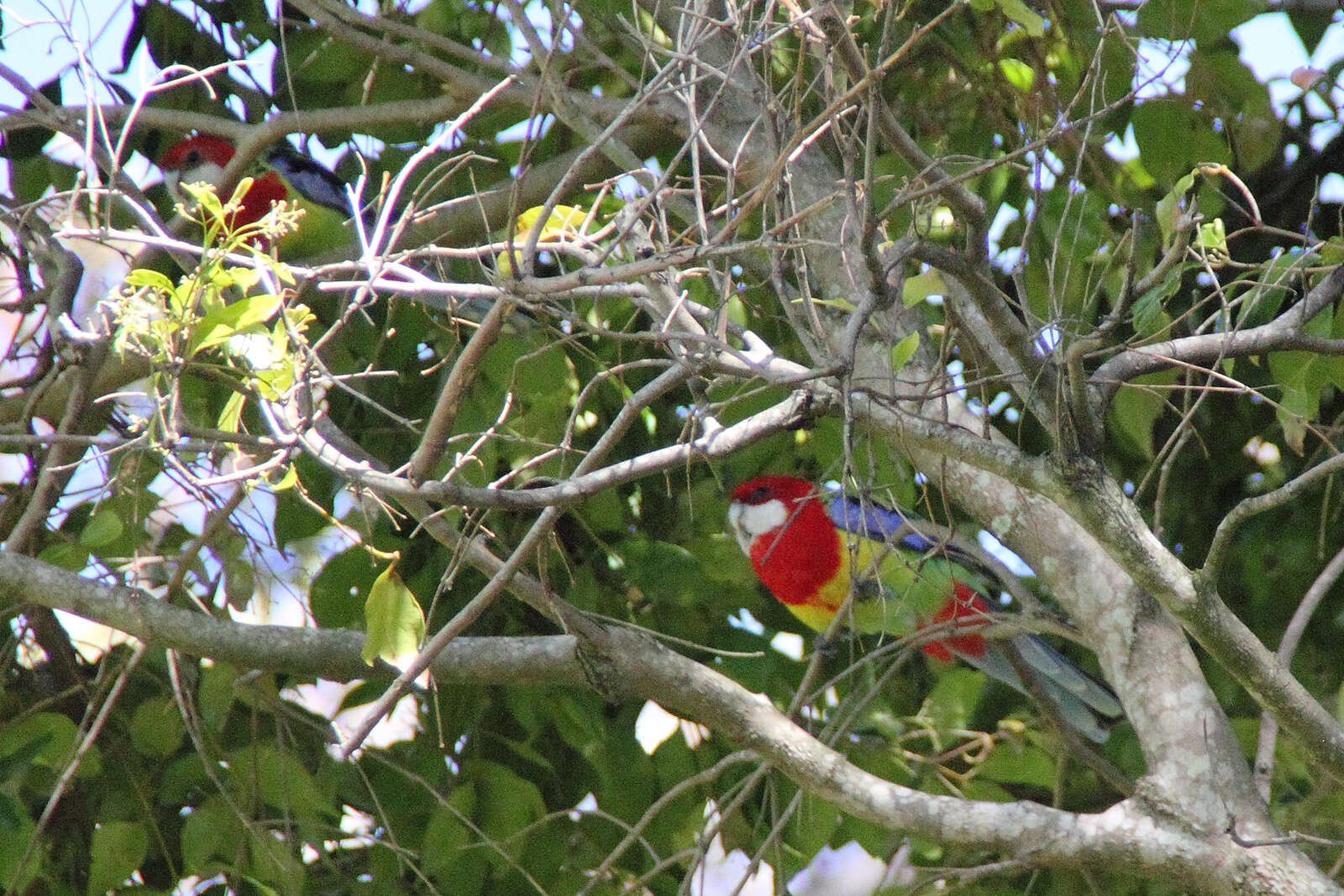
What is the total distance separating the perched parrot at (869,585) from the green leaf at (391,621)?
84 cm

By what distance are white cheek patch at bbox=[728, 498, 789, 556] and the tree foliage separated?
8 centimetres

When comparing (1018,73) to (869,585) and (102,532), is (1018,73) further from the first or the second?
(102,532)

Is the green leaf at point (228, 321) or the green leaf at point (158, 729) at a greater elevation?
the green leaf at point (228, 321)

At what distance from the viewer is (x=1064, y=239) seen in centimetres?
211

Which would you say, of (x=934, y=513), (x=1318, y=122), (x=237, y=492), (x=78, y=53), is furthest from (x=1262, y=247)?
(x=78, y=53)

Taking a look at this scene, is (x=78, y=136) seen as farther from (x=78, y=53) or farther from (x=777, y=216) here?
(x=777, y=216)

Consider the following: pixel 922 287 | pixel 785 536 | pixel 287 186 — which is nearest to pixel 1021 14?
pixel 922 287

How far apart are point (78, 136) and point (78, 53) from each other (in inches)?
14.9

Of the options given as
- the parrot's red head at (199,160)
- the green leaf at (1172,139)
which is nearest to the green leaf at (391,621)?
the green leaf at (1172,139)

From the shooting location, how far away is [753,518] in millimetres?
2568

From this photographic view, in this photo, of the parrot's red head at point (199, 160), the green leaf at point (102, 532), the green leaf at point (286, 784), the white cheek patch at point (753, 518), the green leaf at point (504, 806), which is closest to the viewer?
the green leaf at point (102, 532)

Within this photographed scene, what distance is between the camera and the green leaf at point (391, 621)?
1508 millimetres

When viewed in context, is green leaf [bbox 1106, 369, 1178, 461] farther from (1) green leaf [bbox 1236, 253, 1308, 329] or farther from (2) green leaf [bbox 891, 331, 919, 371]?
(2) green leaf [bbox 891, 331, 919, 371]

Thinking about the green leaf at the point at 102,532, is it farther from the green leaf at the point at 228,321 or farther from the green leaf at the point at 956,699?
the green leaf at the point at 956,699
